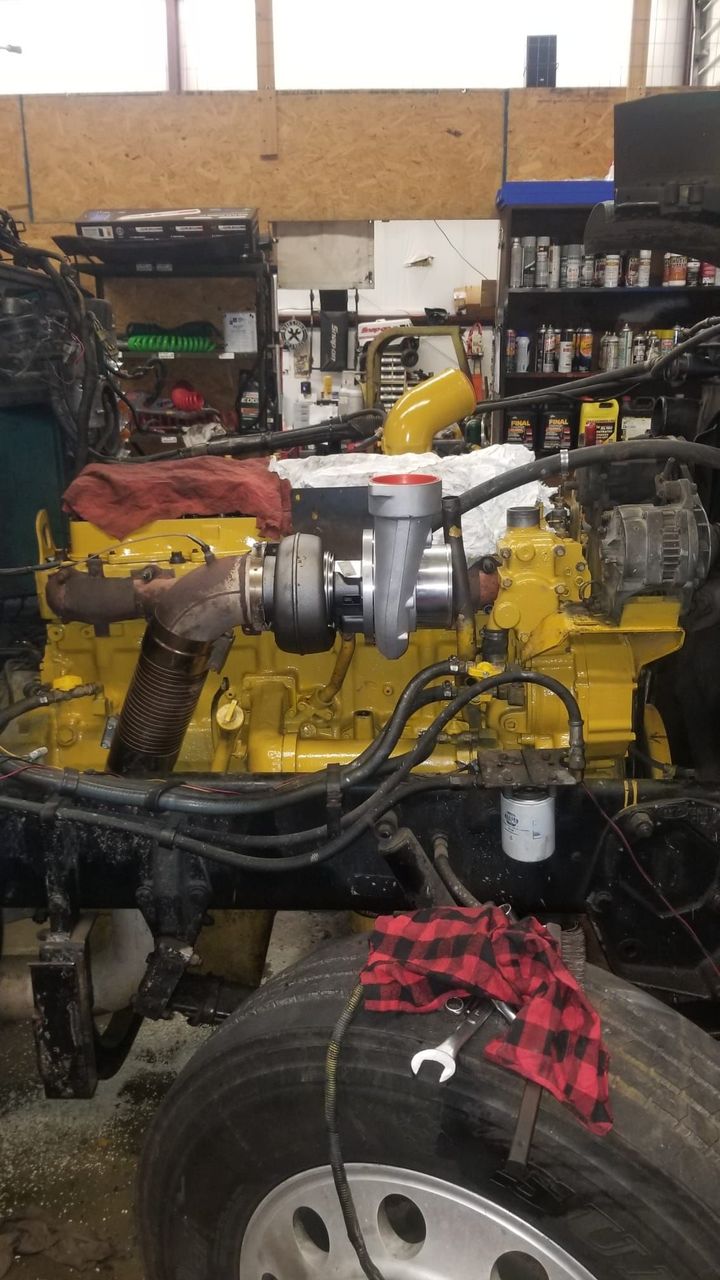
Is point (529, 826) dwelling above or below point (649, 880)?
above

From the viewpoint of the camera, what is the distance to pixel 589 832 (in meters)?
1.48

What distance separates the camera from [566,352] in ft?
20.8

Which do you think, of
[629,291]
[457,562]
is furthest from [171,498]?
[629,291]

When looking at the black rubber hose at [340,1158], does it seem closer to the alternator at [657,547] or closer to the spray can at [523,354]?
the alternator at [657,547]

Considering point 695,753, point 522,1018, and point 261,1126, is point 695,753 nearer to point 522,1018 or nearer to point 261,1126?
point 522,1018

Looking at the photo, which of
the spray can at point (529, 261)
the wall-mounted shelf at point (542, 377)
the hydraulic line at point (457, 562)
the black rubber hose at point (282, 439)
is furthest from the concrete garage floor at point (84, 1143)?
the spray can at point (529, 261)

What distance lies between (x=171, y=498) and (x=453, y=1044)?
61.7 inches

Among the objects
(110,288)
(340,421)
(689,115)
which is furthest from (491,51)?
(689,115)

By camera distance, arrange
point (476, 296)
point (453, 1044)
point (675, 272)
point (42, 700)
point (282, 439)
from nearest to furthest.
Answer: point (453, 1044)
point (42, 700)
point (282, 439)
point (675, 272)
point (476, 296)

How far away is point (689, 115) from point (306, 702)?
156 centimetres

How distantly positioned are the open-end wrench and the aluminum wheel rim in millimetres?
153

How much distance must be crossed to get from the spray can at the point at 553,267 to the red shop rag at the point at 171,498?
189 inches

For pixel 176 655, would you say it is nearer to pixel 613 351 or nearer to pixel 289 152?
pixel 613 351

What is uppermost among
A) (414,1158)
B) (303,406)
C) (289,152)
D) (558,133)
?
(558,133)
